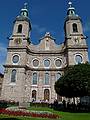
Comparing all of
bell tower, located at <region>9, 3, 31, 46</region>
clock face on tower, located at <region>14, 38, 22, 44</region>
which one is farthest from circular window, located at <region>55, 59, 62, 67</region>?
clock face on tower, located at <region>14, 38, 22, 44</region>

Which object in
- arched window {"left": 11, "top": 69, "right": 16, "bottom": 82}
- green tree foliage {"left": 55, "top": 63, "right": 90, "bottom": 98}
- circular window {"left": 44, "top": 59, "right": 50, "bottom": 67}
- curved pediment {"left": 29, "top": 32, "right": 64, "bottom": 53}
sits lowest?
green tree foliage {"left": 55, "top": 63, "right": 90, "bottom": 98}

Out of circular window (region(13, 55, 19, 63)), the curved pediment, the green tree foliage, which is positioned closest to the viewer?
the green tree foliage

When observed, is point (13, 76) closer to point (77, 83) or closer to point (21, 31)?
point (21, 31)

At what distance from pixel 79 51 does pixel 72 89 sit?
19556 mm

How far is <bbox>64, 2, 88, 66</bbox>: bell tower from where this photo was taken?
4628 cm

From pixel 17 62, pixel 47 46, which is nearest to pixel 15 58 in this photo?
pixel 17 62

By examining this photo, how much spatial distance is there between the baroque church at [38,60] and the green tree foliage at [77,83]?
45.5ft

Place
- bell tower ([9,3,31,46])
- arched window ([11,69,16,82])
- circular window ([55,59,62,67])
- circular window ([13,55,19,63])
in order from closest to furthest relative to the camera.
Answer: arched window ([11,69,16,82]) < circular window ([13,55,19,63]) < circular window ([55,59,62,67]) < bell tower ([9,3,31,46])

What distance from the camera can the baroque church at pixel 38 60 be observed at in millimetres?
44562

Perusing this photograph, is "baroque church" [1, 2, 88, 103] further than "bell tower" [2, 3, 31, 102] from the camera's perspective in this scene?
Yes

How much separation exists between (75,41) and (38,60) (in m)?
11.5

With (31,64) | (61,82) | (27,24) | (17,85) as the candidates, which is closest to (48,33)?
(27,24)

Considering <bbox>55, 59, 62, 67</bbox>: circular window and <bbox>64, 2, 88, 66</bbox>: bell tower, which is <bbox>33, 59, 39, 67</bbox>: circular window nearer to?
<bbox>55, 59, 62, 67</bbox>: circular window

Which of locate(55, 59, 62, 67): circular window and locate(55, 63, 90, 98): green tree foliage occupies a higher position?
locate(55, 59, 62, 67): circular window
